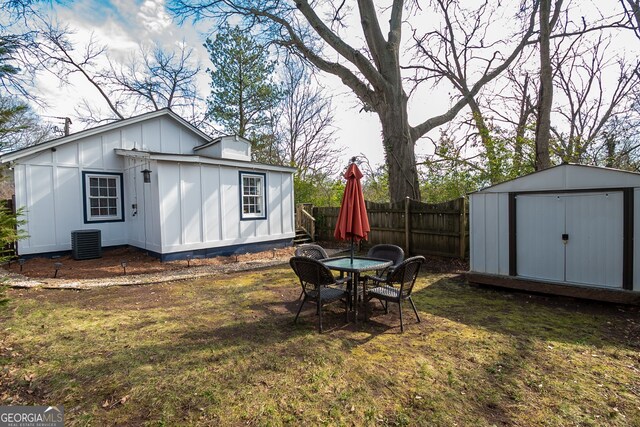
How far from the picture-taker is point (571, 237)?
18.8 ft

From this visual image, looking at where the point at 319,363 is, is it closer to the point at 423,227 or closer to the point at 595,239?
the point at 595,239

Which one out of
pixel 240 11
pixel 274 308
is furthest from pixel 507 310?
pixel 240 11

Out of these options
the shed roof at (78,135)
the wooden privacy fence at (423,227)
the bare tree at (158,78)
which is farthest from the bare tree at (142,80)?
the wooden privacy fence at (423,227)

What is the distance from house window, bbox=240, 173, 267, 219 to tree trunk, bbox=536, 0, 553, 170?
8.97m

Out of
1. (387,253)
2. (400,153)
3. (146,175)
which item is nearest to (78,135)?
(146,175)

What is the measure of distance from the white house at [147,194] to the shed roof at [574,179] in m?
7.73

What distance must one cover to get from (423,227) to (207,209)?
6653 millimetres

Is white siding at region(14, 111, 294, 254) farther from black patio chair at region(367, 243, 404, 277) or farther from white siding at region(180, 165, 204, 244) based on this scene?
black patio chair at region(367, 243, 404, 277)

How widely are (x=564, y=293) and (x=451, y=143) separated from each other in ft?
34.4

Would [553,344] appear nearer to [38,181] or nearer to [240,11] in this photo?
[38,181]

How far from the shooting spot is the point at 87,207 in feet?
33.8

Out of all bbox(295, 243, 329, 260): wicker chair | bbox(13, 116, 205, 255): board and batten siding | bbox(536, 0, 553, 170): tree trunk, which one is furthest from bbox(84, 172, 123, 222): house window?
bbox(536, 0, 553, 170): tree trunk

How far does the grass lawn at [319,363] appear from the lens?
2.66 metres

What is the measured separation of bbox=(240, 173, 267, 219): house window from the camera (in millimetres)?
11031
